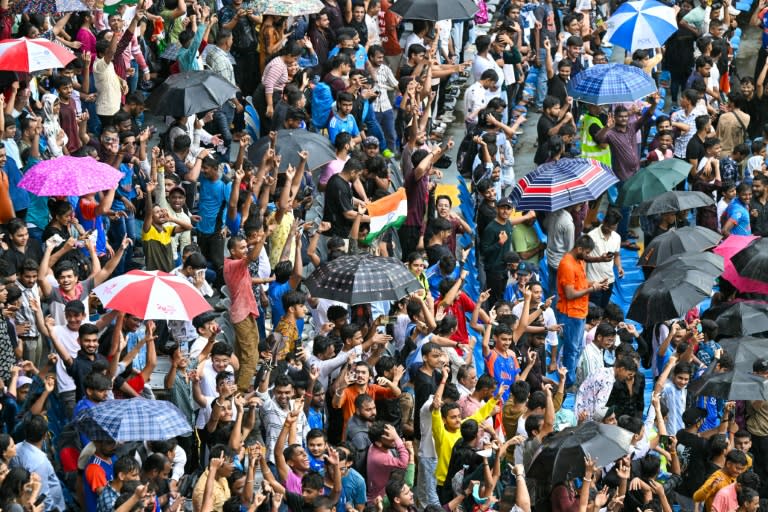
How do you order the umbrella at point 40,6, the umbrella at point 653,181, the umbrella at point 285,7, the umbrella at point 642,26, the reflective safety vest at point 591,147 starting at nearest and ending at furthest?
the umbrella at point 40,6, the umbrella at point 653,181, the umbrella at point 285,7, the reflective safety vest at point 591,147, the umbrella at point 642,26

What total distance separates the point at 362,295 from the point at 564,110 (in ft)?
20.2

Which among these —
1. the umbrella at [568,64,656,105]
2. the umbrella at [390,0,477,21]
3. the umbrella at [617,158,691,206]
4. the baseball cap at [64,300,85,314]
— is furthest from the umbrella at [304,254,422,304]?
the umbrella at [390,0,477,21]

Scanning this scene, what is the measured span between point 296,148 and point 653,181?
4187 millimetres

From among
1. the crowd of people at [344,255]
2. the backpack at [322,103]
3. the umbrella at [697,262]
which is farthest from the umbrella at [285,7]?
the umbrella at [697,262]

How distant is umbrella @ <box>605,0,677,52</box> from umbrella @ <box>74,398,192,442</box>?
10397mm

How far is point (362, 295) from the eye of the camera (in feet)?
50.8

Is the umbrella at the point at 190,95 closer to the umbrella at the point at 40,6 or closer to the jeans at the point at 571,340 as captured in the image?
the umbrella at the point at 40,6

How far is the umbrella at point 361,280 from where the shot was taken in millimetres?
15508

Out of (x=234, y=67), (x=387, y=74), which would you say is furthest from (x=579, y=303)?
(x=234, y=67)

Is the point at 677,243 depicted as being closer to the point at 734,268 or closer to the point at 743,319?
the point at 734,268

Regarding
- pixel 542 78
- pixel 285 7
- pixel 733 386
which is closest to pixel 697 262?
pixel 733 386

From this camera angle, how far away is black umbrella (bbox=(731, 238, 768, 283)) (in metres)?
17.8

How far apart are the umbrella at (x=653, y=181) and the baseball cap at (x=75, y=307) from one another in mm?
7095

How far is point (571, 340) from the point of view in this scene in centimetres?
1802
